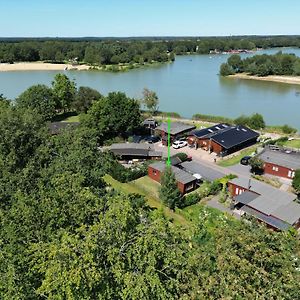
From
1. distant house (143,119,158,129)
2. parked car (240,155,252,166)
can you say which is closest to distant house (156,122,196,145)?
distant house (143,119,158,129)

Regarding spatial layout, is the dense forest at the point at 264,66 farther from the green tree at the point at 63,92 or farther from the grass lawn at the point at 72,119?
the grass lawn at the point at 72,119

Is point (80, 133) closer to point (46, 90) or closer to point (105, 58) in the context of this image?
point (46, 90)

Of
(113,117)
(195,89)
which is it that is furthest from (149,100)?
(195,89)

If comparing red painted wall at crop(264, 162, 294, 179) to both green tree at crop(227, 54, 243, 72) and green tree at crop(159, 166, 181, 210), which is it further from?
green tree at crop(227, 54, 243, 72)

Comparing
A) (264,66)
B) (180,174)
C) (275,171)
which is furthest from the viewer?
(264,66)

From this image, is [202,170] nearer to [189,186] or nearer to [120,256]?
[189,186]

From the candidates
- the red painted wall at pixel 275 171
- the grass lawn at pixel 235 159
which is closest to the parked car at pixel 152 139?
the grass lawn at pixel 235 159

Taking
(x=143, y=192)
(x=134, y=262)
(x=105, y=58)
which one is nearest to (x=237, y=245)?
(x=134, y=262)
